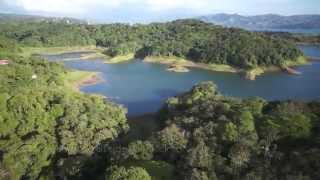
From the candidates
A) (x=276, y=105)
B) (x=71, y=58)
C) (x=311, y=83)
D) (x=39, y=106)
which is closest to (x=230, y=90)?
(x=311, y=83)

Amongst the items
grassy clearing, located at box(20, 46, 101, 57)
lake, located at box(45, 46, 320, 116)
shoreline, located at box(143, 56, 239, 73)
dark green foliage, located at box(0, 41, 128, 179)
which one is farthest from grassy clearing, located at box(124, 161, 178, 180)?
grassy clearing, located at box(20, 46, 101, 57)

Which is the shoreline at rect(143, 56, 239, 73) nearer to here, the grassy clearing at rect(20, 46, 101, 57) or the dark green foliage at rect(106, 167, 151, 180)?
the grassy clearing at rect(20, 46, 101, 57)

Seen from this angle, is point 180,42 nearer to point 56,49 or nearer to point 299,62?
point 299,62

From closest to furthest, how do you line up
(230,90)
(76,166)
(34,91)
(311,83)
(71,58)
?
(76,166) → (34,91) → (230,90) → (311,83) → (71,58)

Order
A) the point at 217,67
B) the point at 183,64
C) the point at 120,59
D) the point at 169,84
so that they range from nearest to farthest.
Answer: the point at 169,84, the point at 217,67, the point at 183,64, the point at 120,59

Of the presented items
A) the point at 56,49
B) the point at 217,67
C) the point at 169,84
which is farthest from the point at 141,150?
the point at 56,49

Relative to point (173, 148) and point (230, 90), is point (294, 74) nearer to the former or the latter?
point (230, 90)

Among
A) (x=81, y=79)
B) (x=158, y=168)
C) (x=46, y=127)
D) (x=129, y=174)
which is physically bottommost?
(x=81, y=79)
